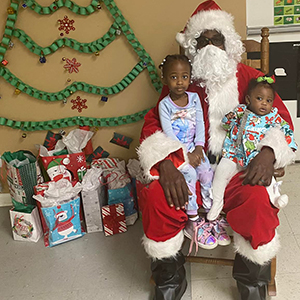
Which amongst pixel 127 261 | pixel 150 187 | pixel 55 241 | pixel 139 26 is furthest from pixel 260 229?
pixel 139 26

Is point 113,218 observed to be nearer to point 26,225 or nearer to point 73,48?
point 26,225

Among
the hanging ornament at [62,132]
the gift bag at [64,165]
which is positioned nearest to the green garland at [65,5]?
the hanging ornament at [62,132]

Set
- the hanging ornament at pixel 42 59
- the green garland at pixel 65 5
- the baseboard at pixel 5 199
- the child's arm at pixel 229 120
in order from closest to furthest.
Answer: the child's arm at pixel 229 120 → the green garland at pixel 65 5 → the hanging ornament at pixel 42 59 → the baseboard at pixel 5 199

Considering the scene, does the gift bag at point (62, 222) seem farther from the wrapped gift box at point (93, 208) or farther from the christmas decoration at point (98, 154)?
the christmas decoration at point (98, 154)

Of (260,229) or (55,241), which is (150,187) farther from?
(55,241)

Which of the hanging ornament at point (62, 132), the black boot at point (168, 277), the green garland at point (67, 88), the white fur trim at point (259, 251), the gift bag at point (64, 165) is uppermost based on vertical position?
the green garland at point (67, 88)

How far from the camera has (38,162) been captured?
7.63 ft

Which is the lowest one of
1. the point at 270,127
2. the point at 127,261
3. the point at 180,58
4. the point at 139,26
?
the point at 127,261

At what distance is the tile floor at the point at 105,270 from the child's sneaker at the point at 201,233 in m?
0.32

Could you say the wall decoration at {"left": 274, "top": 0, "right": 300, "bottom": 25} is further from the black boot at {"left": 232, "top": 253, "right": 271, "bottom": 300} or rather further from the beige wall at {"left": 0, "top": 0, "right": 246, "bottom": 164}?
the black boot at {"left": 232, "top": 253, "right": 271, "bottom": 300}

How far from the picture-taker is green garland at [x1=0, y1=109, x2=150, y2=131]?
2352 millimetres

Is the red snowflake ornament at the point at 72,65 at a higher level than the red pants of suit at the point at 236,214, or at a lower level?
higher

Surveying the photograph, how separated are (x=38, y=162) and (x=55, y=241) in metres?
0.56

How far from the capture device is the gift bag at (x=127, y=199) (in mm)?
2207
